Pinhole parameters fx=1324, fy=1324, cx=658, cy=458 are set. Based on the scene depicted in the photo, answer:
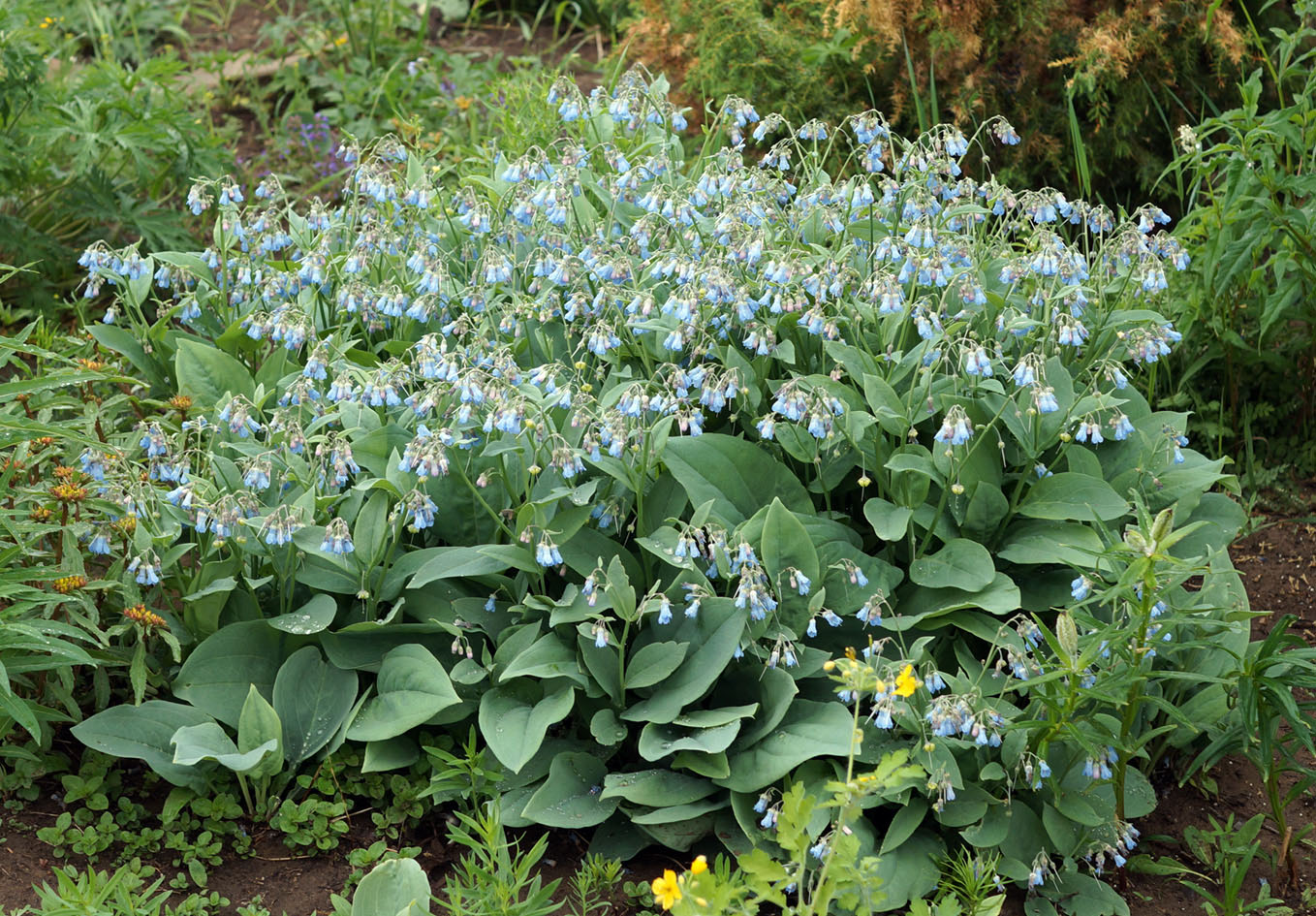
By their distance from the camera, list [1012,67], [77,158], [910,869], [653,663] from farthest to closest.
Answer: [1012,67] → [77,158] → [653,663] → [910,869]

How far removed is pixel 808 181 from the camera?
444 cm

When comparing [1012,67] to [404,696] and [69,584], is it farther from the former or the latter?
[69,584]

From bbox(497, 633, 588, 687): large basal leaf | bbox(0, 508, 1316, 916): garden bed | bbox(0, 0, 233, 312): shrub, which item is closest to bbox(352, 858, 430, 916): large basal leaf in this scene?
bbox(0, 508, 1316, 916): garden bed

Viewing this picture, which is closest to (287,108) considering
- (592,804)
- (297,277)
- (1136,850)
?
(297,277)

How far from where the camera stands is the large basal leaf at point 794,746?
3121mm

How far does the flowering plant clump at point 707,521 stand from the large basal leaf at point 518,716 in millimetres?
11

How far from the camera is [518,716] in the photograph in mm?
3299

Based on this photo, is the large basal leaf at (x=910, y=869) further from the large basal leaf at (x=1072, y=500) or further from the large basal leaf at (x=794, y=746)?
the large basal leaf at (x=1072, y=500)

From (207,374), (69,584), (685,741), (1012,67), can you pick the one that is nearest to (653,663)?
(685,741)

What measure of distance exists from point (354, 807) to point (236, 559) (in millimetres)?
717

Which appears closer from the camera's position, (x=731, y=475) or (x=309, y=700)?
(x=309, y=700)

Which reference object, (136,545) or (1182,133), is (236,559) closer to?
(136,545)

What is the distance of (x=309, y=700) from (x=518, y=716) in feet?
1.91

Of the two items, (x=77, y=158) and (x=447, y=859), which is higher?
(x=77, y=158)
